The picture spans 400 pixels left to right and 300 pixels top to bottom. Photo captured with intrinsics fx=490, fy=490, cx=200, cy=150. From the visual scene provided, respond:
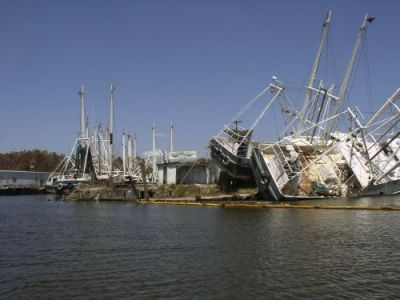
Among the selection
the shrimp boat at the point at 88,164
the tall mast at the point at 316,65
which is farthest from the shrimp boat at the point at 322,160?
the shrimp boat at the point at 88,164

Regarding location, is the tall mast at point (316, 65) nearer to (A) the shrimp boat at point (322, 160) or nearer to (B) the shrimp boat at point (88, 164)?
(A) the shrimp boat at point (322, 160)

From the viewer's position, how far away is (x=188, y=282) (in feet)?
65.1

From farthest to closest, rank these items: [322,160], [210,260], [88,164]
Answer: [88,164], [322,160], [210,260]

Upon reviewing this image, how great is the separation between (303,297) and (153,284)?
233 inches

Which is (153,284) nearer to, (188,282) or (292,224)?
(188,282)

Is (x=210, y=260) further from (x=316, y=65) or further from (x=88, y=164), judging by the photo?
(x=88, y=164)

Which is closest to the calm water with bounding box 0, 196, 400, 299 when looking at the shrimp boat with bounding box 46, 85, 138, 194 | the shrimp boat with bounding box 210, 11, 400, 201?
the shrimp boat with bounding box 210, 11, 400, 201

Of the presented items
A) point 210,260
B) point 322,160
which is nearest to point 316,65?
point 322,160

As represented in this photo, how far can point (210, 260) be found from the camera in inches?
947

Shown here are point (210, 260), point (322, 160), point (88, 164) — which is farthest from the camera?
point (88, 164)

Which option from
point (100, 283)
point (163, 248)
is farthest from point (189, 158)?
point (100, 283)

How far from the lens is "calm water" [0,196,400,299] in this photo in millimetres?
18656

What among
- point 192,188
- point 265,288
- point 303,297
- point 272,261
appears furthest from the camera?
point 192,188

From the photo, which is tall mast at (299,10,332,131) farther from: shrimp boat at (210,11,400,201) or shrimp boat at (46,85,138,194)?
shrimp boat at (46,85,138,194)
